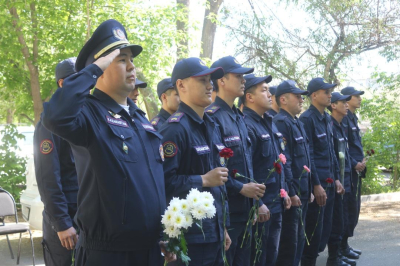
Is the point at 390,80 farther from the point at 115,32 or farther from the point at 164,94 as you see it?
the point at 115,32

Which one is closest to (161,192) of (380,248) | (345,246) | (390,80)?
(345,246)

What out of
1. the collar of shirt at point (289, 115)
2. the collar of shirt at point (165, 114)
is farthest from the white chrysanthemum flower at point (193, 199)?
the collar of shirt at point (289, 115)

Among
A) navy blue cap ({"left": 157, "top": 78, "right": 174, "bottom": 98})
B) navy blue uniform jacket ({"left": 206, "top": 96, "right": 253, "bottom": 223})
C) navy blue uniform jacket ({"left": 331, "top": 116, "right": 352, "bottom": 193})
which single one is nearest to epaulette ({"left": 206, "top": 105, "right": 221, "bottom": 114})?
navy blue uniform jacket ({"left": 206, "top": 96, "right": 253, "bottom": 223})

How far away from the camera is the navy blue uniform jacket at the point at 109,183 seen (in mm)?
3009

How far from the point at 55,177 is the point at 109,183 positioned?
155cm

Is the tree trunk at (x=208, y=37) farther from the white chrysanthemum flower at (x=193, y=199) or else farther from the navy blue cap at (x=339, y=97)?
the white chrysanthemum flower at (x=193, y=199)

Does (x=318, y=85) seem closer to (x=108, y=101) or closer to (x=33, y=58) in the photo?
(x=108, y=101)

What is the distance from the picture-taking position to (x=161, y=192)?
3248mm

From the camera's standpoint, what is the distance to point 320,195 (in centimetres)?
705

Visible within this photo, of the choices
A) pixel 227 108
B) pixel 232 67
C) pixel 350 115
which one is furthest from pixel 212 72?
pixel 350 115

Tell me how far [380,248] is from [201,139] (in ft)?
17.7

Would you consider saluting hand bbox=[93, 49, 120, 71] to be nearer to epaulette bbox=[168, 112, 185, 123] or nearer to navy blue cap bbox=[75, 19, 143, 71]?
navy blue cap bbox=[75, 19, 143, 71]

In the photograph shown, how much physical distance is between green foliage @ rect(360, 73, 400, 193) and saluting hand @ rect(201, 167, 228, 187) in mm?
11319

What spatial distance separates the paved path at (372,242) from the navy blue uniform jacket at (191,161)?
13.6 ft
